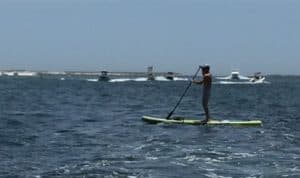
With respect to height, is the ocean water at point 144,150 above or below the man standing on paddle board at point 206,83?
below

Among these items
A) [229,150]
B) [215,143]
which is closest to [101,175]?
[229,150]

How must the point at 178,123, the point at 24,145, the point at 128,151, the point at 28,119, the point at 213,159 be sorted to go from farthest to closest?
1. the point at 28,119
2. the point at 178,123
3. the point at 24,145
4. the point at 128,151
5. the point at 213,159

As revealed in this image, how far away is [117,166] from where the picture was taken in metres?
17.0

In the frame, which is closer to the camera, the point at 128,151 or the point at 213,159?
the point at 213,159

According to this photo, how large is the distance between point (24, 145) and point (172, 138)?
4.82 meters

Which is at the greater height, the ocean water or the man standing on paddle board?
the man standing on paddle board

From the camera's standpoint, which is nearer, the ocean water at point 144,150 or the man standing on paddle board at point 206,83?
the ocean water at point 144,150

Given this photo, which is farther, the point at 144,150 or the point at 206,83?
the point at 206,83

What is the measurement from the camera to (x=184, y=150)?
20.2m

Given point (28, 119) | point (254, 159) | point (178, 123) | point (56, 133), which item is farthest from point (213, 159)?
point (28, 119)

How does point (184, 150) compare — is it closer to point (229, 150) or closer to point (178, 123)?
point (229, 150)

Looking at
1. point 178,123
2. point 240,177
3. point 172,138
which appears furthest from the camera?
point 178,123

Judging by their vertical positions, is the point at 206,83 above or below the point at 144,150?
above

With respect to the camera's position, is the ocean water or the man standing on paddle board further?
the man standing on paddle board
